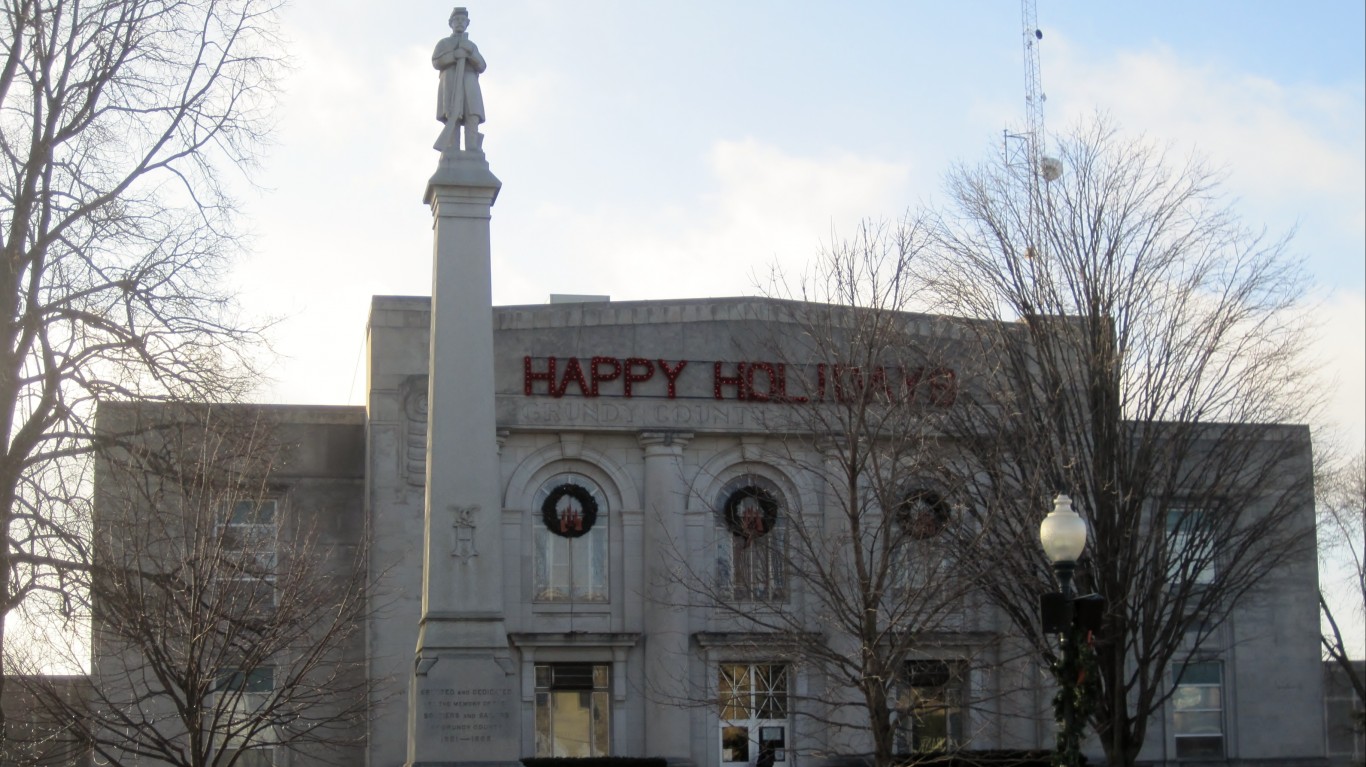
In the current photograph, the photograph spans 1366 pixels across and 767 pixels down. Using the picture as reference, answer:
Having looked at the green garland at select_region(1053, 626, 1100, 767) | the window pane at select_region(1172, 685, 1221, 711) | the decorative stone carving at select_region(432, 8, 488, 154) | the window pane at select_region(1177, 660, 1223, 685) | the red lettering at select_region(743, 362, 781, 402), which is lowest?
the window pane at select_region(1172, 685, 1221, 711)

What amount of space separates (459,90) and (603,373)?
16235 millimetres

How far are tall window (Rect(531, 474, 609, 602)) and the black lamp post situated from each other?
872 inches

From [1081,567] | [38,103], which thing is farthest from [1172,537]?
[38,103]

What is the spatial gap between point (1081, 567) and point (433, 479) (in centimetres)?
1122

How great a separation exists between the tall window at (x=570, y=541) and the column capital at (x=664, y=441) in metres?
1.66

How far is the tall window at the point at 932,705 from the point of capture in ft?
81.7

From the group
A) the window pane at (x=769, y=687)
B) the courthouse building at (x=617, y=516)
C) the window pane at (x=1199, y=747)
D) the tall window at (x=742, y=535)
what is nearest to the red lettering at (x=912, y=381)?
the tall window at (x=742, y=535)

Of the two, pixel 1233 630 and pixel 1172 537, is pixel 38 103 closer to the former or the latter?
pixel 1172 537

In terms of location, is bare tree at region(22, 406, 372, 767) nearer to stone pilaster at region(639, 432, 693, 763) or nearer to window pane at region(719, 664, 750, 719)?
stone pilaster at region(639, 432, 693, 763)

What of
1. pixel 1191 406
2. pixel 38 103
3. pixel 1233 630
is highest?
pixel 38 103

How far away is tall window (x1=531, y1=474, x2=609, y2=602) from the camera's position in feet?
125

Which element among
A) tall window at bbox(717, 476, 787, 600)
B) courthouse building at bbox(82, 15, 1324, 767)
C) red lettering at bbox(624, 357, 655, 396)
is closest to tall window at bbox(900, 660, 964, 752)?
courthouse building at bbox(82, 15, 1324, 767)

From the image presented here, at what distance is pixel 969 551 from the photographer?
2530 cm

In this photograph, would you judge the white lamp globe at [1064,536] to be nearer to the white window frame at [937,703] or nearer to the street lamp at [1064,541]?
the street lamp at [1064,541]
